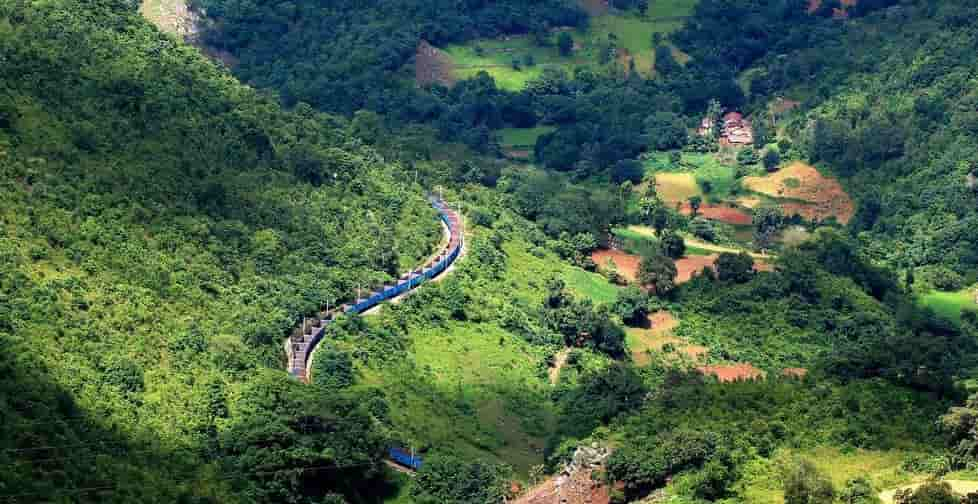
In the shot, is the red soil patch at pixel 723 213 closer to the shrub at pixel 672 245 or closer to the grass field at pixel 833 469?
the shrub at pixel 672 245

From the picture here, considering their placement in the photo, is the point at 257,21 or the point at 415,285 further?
the point at 257,21

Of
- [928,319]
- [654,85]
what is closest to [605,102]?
[654,85]

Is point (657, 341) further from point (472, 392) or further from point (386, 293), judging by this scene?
point (472, 392)

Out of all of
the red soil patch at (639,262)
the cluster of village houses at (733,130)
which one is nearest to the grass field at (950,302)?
the red soil patch at (639,262)

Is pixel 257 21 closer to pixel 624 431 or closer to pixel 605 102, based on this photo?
pixel 605 102

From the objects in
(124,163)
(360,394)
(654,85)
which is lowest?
(654,85)

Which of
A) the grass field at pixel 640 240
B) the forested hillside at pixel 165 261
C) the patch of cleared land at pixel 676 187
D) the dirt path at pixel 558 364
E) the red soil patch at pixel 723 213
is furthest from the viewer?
the patch of cleared land at pixel 676 187

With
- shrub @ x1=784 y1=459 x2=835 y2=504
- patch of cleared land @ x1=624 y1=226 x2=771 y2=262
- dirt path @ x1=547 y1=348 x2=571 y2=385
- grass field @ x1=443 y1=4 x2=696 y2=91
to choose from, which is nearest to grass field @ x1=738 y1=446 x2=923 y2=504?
shrub @ x1=784 y1=459 x2=835 y2=504

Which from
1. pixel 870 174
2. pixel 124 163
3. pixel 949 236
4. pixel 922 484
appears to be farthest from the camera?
pixel 870 174
